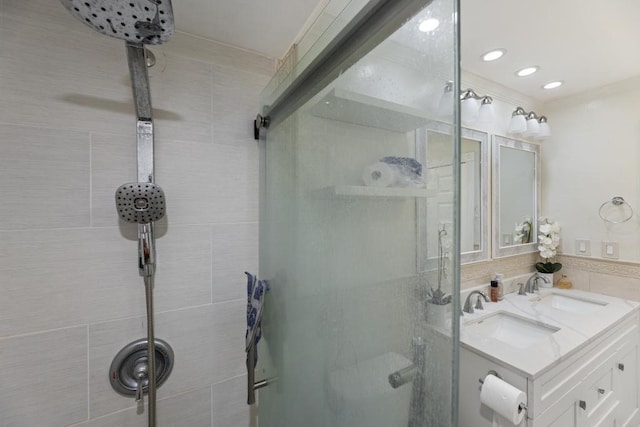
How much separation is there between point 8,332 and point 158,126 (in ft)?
2.20

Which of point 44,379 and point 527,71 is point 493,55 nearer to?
point 527,71

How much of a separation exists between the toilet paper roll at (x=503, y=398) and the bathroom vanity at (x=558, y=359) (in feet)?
0.19

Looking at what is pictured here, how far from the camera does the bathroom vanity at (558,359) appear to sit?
92 centimetres

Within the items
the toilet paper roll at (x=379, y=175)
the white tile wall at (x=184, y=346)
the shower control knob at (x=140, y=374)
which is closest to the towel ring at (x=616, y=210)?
the toilet paper roll at (x=379, y=175)

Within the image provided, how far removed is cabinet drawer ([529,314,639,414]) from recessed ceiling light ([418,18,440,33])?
1.13 m

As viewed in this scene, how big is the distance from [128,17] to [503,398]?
1.42 meters

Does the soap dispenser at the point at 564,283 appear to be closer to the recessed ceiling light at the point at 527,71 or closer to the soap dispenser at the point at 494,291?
the soap dispenser at the point at 494,291

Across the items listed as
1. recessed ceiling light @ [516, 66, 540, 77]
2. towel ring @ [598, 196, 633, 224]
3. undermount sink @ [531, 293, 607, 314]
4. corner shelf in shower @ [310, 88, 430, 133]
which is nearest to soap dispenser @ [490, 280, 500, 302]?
undermount sink @ [531, 293, 607, 314]

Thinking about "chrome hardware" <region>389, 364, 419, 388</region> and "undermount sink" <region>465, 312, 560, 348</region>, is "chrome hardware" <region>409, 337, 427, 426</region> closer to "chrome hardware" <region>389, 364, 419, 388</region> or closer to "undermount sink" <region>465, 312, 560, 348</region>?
"chrome hardware" <region>389, 364, 419, 388</region>

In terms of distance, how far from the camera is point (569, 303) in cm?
A: 161

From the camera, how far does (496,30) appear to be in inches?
43.8


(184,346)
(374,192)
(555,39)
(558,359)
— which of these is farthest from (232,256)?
(555,39)

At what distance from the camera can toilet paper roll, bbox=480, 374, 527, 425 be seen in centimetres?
83

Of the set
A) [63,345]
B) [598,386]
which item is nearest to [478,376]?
[598,386]
